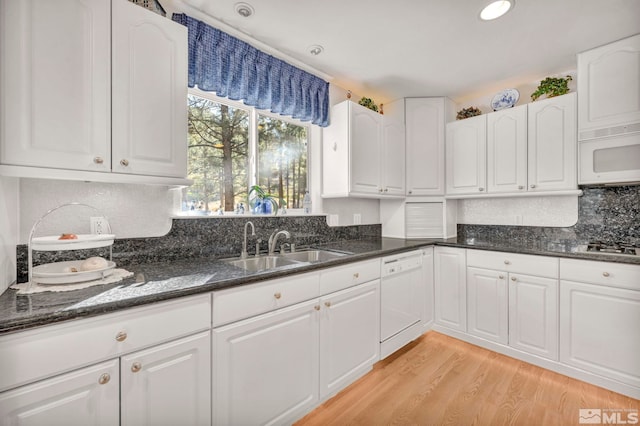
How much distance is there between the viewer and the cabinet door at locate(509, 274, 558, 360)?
6.84ft

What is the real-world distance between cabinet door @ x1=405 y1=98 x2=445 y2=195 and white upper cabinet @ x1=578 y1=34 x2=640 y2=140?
43.7 inches

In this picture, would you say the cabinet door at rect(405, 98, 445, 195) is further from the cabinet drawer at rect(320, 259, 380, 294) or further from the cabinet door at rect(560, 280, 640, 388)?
the cabinet door at rect(560, 280, 640, 388)

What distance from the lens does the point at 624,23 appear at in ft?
6.15

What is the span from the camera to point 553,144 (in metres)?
2.35

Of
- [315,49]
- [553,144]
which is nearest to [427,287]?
[553,144]

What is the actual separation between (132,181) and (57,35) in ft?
2.05

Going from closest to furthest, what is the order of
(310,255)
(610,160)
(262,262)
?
(262,262), (610,160), (310,255)

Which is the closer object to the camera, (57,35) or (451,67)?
(57,35)

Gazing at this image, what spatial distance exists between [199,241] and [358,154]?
1.54 meters

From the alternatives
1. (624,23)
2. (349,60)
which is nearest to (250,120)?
(349,60)

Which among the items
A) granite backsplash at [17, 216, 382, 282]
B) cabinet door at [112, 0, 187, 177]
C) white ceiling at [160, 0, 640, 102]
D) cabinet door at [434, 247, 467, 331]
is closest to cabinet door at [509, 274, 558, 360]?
cabinet door at [434, 247, 467, 331]

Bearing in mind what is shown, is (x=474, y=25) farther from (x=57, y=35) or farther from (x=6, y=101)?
(x=6, y=101)

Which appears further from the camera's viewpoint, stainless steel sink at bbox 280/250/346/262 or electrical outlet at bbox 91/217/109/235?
stainless steel sink at bbox 280/250/346/262

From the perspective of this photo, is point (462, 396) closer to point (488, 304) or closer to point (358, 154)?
point (488, 304)
